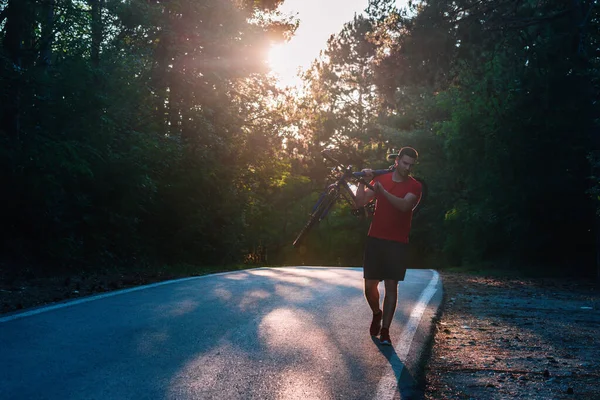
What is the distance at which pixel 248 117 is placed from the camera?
2912 cm

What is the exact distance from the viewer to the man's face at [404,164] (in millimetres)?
7934

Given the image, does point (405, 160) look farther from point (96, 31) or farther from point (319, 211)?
point (96, 31)

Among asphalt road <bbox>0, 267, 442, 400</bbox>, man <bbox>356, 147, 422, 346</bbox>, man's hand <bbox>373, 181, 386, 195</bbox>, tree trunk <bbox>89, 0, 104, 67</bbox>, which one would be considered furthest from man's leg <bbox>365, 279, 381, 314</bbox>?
tree trunk <bbox>89, 0, 104, 67</bbox>

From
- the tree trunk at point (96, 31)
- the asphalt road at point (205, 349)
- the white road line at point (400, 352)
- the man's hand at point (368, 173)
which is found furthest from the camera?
the tree trunk at point (96, 31)

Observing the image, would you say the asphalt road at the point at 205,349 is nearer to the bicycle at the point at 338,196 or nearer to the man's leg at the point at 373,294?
the man's leg at the point at 373,294

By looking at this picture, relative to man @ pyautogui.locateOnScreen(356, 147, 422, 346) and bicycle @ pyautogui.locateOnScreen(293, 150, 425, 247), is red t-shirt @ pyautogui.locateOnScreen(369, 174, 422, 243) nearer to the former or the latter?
man @ pyautogui.locateOnScreen(356, 147, 422, 346)

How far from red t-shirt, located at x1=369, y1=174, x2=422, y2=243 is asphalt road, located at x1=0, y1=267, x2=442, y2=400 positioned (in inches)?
44.4

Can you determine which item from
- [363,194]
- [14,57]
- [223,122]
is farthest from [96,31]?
[363,194]

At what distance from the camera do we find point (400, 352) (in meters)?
7.37

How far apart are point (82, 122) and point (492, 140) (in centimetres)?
1431

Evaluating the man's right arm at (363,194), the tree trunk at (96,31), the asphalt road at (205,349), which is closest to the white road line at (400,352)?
the asphalt road at (205,349)

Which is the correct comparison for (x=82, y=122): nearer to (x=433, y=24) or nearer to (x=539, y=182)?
(x=433, y=24)

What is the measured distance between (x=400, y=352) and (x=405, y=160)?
78.6 inches

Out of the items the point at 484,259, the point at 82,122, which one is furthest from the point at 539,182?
the point at 82,122
